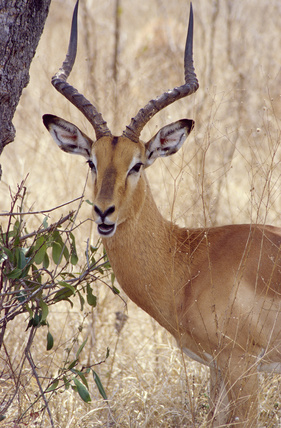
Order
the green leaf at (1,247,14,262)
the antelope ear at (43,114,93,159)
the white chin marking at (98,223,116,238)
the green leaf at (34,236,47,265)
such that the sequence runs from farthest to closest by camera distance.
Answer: the antelope ear at (43,114,93,159)
the white chin marking at (98,223,116,238)
the green leaf at (34,236,47,265)
the green leaf at (1,247,14,262)

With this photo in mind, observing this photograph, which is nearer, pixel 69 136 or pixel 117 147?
pixel 117 147

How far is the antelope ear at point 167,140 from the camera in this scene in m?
4.57

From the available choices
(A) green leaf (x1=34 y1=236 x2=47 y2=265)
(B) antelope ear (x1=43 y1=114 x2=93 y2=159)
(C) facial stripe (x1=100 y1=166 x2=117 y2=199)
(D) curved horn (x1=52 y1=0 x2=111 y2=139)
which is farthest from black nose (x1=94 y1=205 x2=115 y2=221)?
(B) antelope ear (x1=43 y1=114 x2=93 y2=159)

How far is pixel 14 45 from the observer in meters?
3.88

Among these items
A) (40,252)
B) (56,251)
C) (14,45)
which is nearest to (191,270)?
(56,251)

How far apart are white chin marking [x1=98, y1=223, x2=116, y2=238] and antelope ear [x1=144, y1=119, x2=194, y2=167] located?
82 cm

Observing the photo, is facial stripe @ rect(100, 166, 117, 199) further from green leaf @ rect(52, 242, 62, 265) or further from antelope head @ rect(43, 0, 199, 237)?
green leaf @ rect(52, 242, 62, 265)

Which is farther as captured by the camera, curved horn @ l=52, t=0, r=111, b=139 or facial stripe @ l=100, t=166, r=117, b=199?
curved horn @ l=52, t=0, r=111, b=139

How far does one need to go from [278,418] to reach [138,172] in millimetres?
2576

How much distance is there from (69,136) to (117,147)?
68 cm

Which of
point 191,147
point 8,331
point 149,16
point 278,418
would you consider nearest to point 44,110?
point 191,147

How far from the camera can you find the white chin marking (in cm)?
396

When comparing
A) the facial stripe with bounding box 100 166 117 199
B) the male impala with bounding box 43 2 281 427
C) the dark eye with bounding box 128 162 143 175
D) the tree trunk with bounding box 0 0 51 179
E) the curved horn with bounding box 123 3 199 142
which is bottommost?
the male impala with bounding box 43 2 281 427

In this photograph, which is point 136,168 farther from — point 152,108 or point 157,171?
point 157,171
